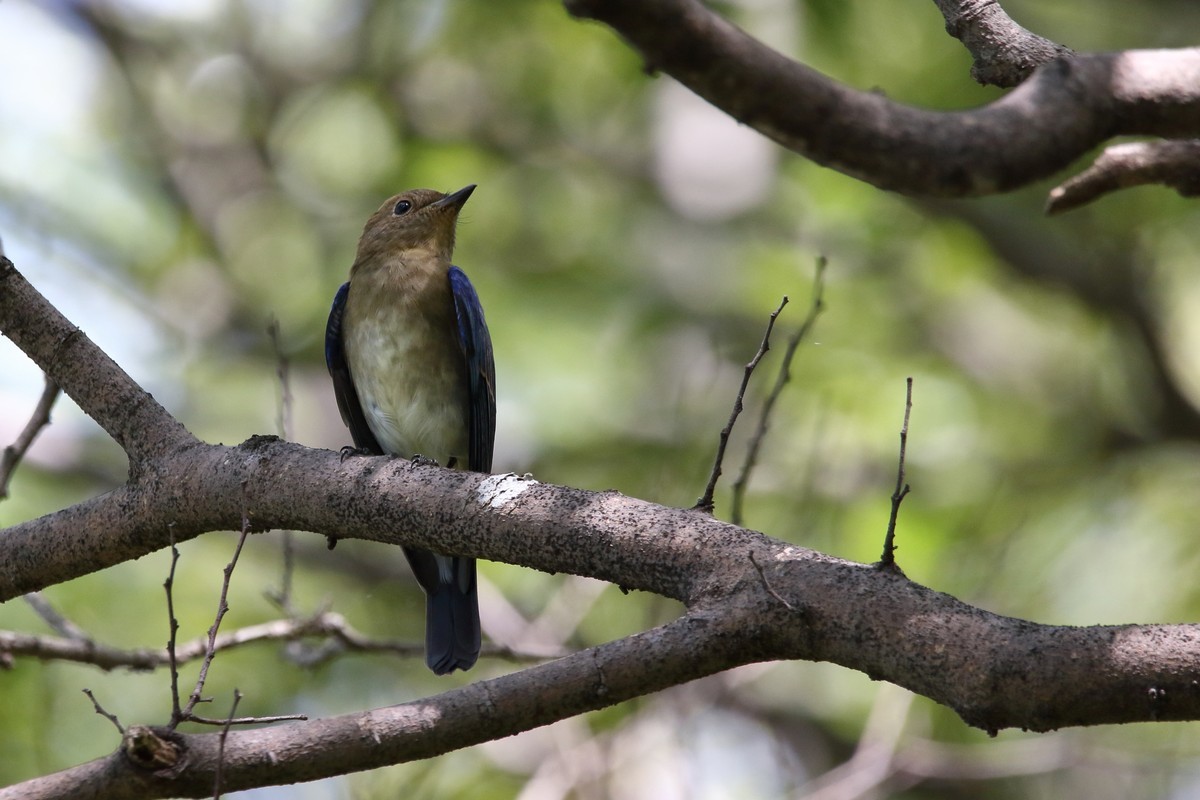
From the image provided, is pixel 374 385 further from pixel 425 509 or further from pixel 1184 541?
pixel 1184 541

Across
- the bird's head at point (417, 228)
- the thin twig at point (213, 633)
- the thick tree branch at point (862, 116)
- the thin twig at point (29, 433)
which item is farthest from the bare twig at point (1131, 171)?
the bird's head at point (417, 228)

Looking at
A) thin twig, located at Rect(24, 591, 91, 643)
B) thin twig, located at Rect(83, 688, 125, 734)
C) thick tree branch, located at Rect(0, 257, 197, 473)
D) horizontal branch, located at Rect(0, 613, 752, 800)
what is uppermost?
thick tree branch, located at Rect(0, 257, 197, 473)

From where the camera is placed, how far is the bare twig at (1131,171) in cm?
238

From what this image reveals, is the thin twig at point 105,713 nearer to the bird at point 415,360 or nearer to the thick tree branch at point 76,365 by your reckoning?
the thick tree branch at point 76,365

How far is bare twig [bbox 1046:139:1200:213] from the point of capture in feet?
7.81

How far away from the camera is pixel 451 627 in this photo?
4773 mm

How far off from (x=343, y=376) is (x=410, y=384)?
50 cm

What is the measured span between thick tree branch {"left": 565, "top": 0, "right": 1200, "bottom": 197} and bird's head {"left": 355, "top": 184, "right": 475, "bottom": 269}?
13.7 ft

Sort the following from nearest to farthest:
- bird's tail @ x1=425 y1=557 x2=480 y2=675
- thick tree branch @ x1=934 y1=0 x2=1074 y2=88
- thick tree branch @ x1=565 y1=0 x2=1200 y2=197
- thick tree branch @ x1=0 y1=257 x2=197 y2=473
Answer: thick tree branch @ x1=565 y1=0 x2=1200 y2=197 < thick tree branch @ x1=934 y1=0 x2=1074 y2=88 < thick tree branch @ x1=0 y1=257 x2=197 y2=473 < bird's tail @ x1=425 y1=557 x2=480 y2=675

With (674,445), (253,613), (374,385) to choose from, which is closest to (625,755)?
(674,445)

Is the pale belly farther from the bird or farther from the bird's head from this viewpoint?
the bird's head

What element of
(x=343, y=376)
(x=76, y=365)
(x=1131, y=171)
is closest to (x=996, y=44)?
(x=1131, y=171)

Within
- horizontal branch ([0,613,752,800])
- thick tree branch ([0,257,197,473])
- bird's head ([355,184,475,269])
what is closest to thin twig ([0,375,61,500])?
thick tree branch ([0,257,197,473])

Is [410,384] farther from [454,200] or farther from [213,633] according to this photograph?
[213,633]
